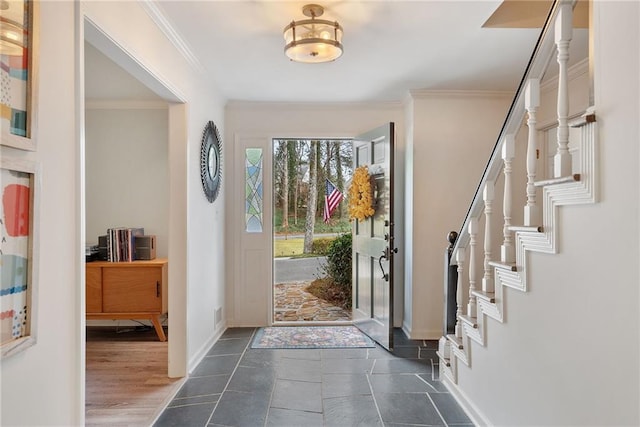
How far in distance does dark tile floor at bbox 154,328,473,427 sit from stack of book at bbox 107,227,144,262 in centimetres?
124

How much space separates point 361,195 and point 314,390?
2.01 metres

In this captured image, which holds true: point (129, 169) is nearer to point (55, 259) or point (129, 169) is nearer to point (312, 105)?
point (312, 105)

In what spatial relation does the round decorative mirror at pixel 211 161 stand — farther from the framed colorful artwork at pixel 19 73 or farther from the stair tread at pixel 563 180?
the stair tread at pixel 563 180

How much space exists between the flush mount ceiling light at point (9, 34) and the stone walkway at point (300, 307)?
4162 mm

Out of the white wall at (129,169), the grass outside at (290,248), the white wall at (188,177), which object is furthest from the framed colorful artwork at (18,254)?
the grass outside at (290,248)

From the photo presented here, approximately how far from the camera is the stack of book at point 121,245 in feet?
12.1

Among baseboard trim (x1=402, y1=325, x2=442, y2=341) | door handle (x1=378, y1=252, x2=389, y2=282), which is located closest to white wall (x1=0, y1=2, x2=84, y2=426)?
door handle (x1=378, y1=252, x2=389, y2=282)

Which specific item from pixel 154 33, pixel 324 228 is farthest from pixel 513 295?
pixel 324 228

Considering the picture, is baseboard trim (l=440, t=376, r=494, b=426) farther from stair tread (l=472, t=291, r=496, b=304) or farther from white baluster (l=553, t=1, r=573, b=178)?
white baluster (l=553, t=1, r=573, b=178)

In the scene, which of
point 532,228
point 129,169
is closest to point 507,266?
point 532,228

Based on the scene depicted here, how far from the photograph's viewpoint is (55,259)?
1.44 m

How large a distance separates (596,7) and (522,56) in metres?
1.85

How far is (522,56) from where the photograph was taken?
299 centimetres

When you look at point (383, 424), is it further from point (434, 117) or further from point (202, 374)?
point (434, 117)
